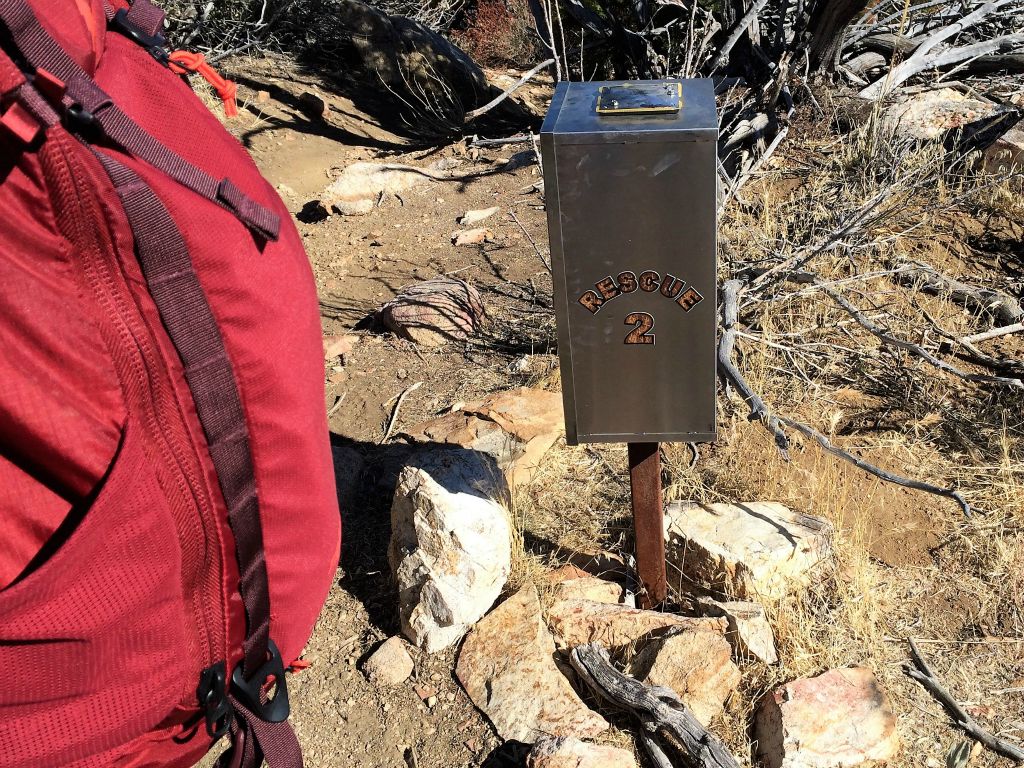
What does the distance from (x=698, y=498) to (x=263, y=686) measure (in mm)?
1828

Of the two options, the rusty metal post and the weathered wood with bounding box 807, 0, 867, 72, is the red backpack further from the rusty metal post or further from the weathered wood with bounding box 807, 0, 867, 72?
the weathered wood with bounding box 807, 0, 867, 72

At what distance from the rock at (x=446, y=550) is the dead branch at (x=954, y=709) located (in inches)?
43.2

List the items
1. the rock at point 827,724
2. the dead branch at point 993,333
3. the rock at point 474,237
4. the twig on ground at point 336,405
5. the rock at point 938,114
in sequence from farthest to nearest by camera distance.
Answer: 1. the rock at point 938,114
2. the rock at point 474,237
3. the dead branch at point 993,333
4. the twig on ground at point 336,405
5. the rock at point 827,724

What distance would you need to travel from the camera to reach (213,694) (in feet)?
4.48

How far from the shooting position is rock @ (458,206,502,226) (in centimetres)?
525

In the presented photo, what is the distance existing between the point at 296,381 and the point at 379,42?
22.6ft

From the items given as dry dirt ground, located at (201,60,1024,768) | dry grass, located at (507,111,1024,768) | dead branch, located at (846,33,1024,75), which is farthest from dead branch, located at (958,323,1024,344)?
dead branch, located at (846,33,1024,75)

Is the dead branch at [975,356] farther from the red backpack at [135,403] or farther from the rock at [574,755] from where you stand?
the red backpack at [135,403]

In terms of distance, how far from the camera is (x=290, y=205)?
228 inches

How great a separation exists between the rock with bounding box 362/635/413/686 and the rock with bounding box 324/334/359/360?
167 centimetres

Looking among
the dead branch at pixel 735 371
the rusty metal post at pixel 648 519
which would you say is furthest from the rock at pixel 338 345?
the rusty metal post at pixel 648 519

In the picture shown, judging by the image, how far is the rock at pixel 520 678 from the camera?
2318 mm

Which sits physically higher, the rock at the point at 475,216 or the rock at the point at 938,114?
the rock at the point at 938,114

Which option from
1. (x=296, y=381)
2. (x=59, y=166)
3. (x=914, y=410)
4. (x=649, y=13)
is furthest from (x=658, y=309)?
(x=649, y=13)
